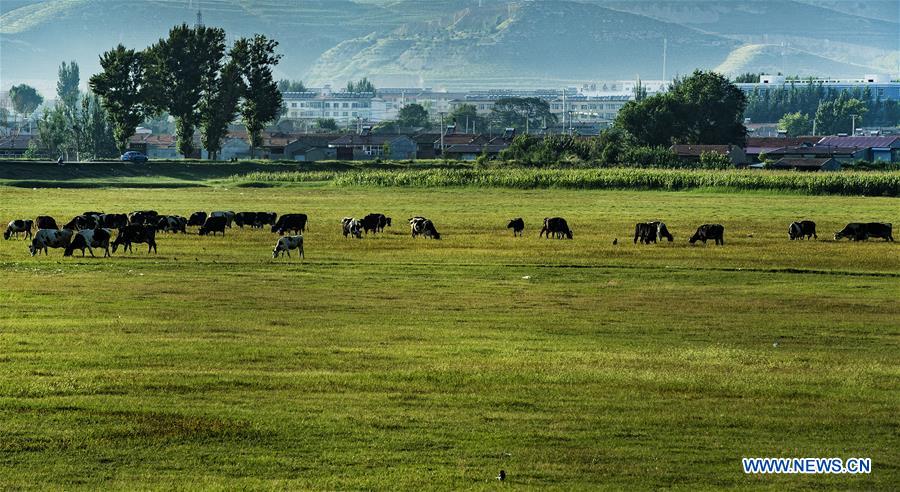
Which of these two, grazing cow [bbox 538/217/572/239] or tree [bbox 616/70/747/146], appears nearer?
grazing cow [bbox 538/217/572/239]

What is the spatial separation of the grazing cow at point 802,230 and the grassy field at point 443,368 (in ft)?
22.3

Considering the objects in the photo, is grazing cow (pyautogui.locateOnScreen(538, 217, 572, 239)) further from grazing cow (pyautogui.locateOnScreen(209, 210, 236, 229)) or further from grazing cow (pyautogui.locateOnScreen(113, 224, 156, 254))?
grazing cow (pyautogui.locateOnScreen(113, 224, 156, 254))

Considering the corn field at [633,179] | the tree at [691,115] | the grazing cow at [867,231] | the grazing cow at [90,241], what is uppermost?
the tree at [691,115]

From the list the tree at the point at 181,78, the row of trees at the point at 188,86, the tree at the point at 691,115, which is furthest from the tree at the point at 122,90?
the tree at the point at 691,115

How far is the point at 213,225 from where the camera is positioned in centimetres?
5038

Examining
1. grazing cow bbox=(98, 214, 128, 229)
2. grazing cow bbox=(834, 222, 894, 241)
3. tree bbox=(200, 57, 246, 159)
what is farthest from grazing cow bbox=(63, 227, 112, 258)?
tree bbox=(200, 57, 246, 159)

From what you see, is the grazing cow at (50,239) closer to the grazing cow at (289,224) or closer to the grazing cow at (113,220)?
the grazing cow at (113,220)

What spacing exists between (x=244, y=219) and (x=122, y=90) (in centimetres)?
7175

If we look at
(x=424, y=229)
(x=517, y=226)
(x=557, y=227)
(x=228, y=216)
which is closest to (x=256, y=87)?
(x=228, y=216)

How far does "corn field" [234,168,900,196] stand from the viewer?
85.7 metres

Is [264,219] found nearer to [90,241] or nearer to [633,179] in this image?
[90,241]

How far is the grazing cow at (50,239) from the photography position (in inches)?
1638

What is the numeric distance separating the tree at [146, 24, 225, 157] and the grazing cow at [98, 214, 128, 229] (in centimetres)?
7447

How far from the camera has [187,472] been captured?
1638 centimetres
